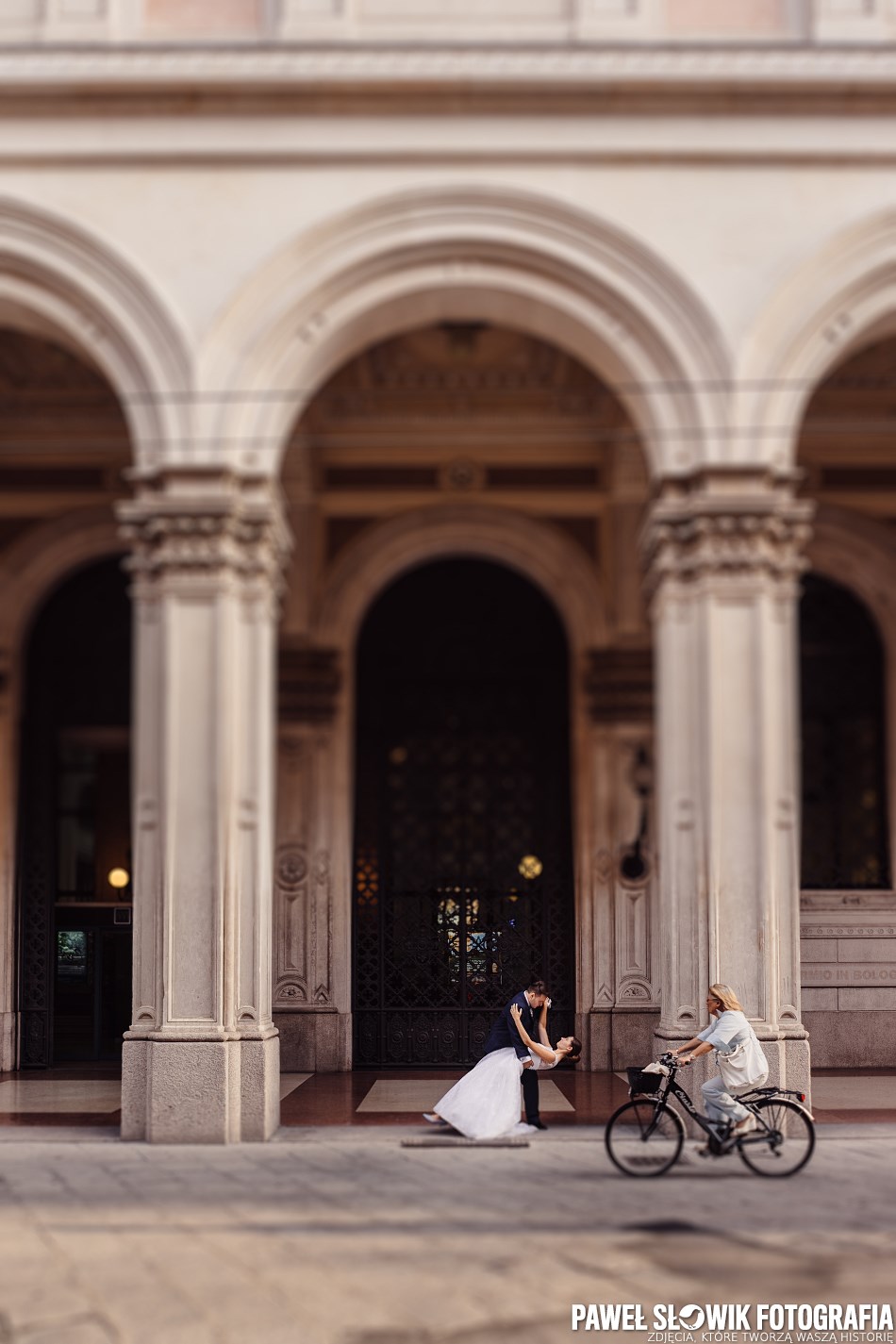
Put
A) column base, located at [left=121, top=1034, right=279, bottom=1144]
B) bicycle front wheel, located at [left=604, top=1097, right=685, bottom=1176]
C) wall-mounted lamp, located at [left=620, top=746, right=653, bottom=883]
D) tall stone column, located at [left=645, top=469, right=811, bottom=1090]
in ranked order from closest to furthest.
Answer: bicycle front wheel, located at [left=604, top=1097, right=685, bottom=1176] < column base, located at [left=121, top=1034, right=279, bottom=1144] < tall stone column, located at [left=645, top=469, right=811, bottom=1090] < wall-mounted lamp, located at [left=620, top=746, right=653, bottom=883]

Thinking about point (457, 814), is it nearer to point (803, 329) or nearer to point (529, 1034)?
point (529, 1034)

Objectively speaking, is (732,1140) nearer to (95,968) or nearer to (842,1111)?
(842,1111)

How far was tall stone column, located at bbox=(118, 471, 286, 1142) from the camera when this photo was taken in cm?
1323

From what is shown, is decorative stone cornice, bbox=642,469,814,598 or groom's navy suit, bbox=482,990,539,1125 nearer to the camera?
decorative stone cornice, bbox=642,469,814,598

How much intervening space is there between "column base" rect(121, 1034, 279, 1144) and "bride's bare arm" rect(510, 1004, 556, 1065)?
228cm

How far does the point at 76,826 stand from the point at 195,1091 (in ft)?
22.3

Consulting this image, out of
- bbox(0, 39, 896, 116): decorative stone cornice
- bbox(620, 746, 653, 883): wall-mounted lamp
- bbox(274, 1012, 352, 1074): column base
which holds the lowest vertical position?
bbox(274, 1012, 352, 1074): column base

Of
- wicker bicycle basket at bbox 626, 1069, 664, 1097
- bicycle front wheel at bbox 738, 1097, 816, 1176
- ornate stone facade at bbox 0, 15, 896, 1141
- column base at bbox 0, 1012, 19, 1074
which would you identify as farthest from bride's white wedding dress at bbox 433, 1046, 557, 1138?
column base at bbox 0, 1012, 19, 1074

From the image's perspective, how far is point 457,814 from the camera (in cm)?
1925

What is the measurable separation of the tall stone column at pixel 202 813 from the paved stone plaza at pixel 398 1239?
0.56 meters

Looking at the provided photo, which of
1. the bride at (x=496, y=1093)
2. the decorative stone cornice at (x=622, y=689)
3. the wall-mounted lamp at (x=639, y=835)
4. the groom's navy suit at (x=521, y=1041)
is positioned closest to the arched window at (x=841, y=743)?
the wall-mounted lamp at (x=639, y=835)

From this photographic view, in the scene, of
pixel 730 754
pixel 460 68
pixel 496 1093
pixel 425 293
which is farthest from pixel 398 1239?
pixel 460 68

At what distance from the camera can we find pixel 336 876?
18609 millimetres

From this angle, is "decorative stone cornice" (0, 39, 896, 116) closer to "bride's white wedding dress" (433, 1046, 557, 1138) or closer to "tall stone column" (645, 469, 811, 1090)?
"tall stone column" (645, 469, 811, 1090)
